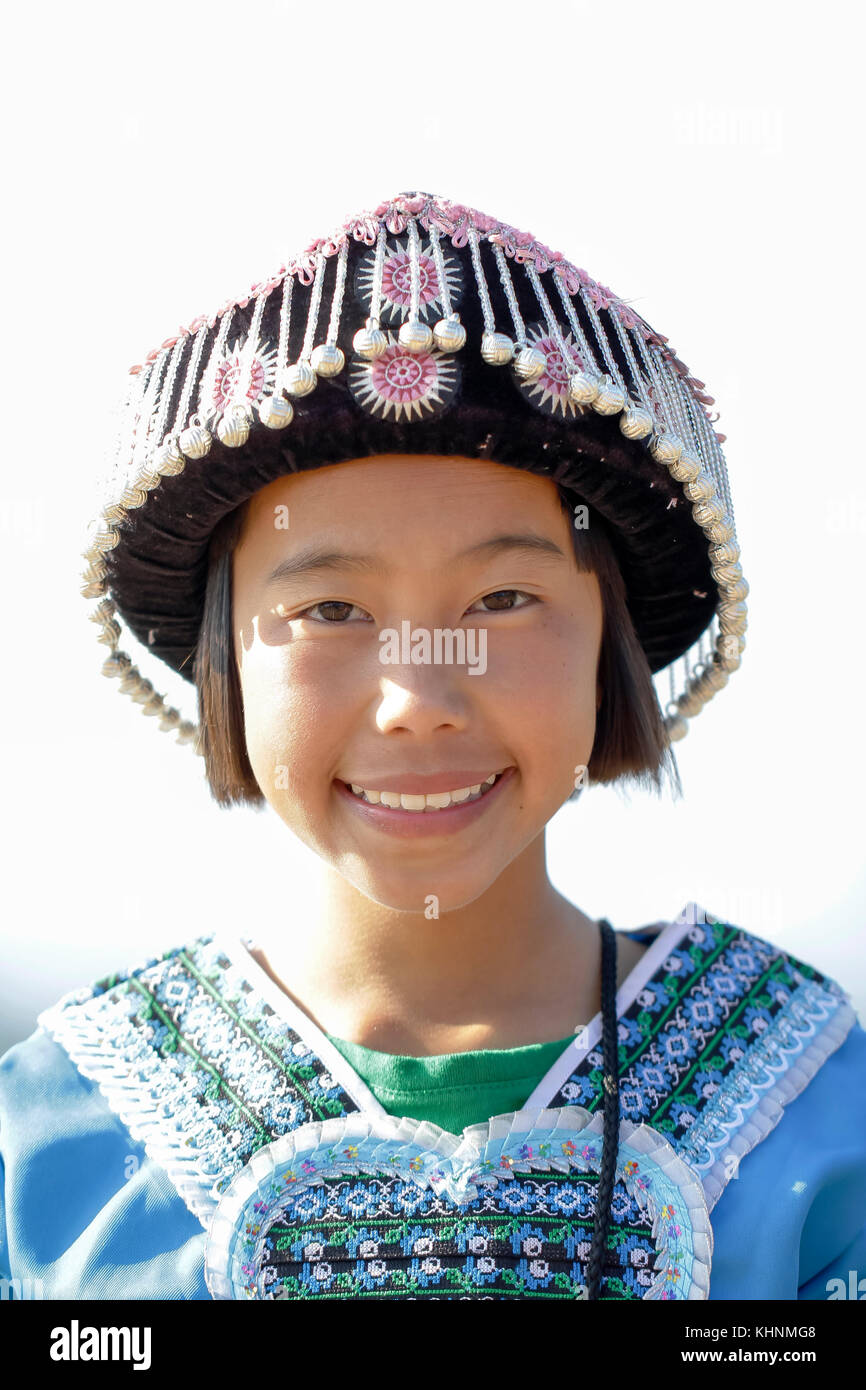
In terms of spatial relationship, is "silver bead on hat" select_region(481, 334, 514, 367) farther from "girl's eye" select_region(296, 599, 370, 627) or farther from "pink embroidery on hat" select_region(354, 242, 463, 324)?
"girl's eye" select_region(296, 599, 370, 627)

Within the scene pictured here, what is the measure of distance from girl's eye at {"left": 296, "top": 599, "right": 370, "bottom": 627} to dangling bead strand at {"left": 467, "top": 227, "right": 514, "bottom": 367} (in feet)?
1.18

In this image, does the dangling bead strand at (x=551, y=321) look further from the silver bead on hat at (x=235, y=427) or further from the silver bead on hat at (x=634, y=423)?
the silver bead on hat at (x=235, y=427)

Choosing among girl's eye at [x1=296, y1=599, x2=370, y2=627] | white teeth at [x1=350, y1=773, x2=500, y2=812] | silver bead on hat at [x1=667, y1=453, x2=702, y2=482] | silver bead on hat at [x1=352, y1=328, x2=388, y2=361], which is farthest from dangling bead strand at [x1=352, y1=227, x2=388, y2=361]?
white teeth at [x1=350, y1=773, x2=500, y2=812]

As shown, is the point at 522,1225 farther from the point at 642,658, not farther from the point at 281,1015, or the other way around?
the point at 642,658

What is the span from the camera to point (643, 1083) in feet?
5.79

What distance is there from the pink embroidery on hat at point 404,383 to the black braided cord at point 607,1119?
888mm

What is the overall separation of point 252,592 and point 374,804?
13.5 inches

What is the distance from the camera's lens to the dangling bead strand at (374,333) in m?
1.54

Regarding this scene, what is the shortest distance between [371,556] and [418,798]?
32 centimetres

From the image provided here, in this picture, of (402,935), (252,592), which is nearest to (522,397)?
(252,592)

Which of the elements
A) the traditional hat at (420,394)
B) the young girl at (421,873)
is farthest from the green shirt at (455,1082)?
the traditional hat at (420,394)

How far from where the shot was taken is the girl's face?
1.57m

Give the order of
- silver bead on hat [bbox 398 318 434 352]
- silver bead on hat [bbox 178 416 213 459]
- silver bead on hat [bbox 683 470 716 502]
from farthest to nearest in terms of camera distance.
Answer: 1. silver bead on hat [bbox 683 470 716 502]
2. silver bead on hat [bbox 178 416 213 459]
3. silver bead on hat [bbox 398 318 434 352]
